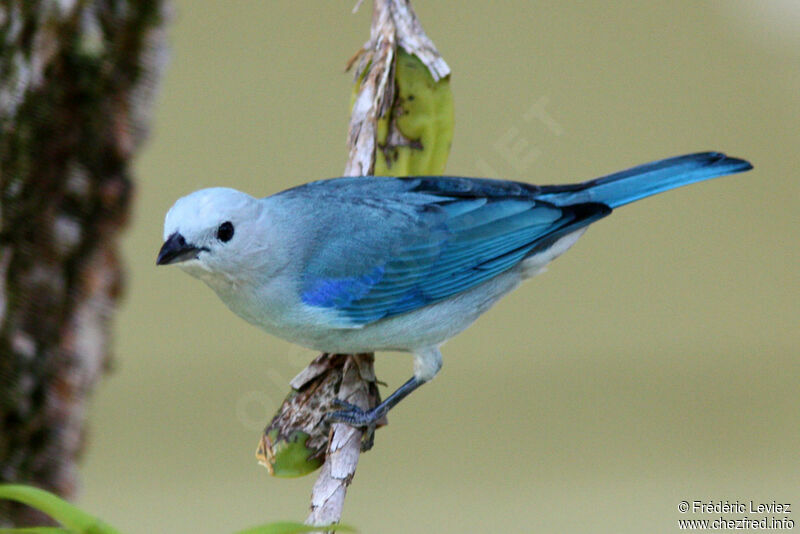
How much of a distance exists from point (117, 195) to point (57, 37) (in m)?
0.36

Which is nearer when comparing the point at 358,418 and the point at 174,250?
the point at 174,250

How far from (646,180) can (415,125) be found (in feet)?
1.40

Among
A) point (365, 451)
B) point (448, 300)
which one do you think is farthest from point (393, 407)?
point (448, 300)

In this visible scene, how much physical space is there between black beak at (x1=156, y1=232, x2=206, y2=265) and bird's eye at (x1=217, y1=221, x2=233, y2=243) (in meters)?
0.05

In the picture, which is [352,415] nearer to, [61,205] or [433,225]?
[433,225]

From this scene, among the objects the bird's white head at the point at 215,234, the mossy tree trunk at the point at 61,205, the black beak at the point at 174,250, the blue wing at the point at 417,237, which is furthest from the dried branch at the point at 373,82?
the mossy tree trunk at the point at 61,205

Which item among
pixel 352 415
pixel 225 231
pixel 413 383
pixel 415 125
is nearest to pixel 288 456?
pixel 352 415

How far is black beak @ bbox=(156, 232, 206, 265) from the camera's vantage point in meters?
1.07

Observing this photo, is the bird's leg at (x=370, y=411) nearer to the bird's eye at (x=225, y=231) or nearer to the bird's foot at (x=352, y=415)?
the bird's foot at (x=352, y=415)

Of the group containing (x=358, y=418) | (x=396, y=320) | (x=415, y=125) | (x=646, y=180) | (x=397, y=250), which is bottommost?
(x=358, y=418)

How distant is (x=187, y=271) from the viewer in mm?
1171

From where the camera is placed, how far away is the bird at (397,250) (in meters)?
1.27

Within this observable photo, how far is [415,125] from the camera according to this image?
A: 150cm

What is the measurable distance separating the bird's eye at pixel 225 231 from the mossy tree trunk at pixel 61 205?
2.50 ft
